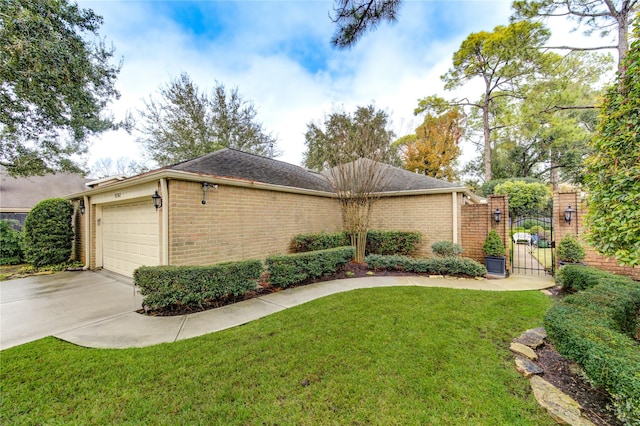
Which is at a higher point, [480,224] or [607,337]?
[480,224]

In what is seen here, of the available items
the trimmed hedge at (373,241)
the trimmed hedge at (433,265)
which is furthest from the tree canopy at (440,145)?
the trimmed hedge at (433,265)

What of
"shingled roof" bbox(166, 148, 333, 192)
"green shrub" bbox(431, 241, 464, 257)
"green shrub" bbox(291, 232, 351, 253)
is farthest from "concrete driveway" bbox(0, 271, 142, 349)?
"green shrub" bbox(431, 241, 464, 257)

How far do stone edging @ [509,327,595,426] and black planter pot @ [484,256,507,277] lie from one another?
13.9 ft

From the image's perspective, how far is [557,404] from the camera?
83.2 inches

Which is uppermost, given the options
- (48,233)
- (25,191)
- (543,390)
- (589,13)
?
(589,13)

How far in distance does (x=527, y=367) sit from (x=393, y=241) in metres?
5.89

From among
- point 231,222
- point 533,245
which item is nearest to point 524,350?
point 231,222

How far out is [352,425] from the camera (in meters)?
1.94

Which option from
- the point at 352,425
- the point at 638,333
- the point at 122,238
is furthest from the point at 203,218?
the point at 638,333

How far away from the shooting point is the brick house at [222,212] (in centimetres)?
525

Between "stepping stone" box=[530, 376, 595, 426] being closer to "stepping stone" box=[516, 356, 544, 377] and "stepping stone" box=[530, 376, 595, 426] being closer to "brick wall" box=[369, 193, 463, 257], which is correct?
"stepping stone" box=[516, 356, 544, 377]

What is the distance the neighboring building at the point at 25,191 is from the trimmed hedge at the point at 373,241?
494 inches

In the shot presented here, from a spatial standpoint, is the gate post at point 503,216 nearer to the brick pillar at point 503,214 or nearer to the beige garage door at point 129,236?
the brick pillar at point 503,214

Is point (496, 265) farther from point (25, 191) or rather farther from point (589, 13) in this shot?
point (25, 191)
